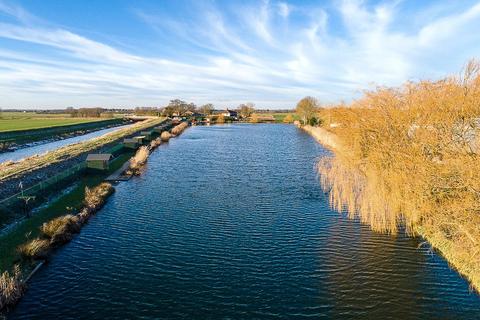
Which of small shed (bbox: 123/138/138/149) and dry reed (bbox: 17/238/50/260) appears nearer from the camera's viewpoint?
dry reed (bbox: 17/238/50/260)

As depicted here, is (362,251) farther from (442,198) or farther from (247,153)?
(247,153)

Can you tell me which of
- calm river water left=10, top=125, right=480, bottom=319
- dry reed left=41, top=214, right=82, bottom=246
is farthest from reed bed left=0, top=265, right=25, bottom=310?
dry reed left=41, top=214, right=82, bottom=246

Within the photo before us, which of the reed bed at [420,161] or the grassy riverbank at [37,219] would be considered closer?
the reed bed at [420,161]

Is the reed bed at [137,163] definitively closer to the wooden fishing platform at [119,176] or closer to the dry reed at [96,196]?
the wooden fishing platform at [119,176]

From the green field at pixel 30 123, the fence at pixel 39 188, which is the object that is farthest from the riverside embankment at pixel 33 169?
the green field at pixel 30 123

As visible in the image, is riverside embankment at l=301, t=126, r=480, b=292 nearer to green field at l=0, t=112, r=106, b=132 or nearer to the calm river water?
the calm river water
